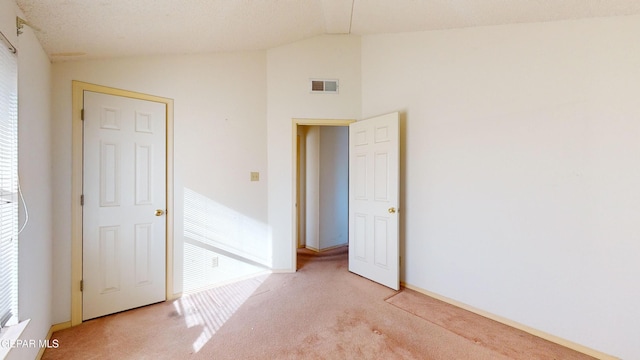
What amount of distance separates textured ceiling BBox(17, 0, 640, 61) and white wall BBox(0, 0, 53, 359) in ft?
0.62

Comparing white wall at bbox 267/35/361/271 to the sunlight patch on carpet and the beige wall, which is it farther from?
the sunlight patch on carpet

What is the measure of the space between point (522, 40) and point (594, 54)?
48 centimetres

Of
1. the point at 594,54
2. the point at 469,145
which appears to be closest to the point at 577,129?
the point at 594,54

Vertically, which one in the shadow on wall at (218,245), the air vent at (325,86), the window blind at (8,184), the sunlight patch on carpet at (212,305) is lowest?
the sunlight patch on carpet at (212,305)

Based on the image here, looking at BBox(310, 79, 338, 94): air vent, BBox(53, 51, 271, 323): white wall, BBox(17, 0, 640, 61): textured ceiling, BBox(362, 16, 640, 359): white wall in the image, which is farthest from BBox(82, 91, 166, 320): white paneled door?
BBox(362, 16, 640, 359): white wall

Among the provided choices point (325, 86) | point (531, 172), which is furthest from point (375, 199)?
point (325, 86)

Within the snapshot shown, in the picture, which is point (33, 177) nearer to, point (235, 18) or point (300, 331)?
point (235, 18)

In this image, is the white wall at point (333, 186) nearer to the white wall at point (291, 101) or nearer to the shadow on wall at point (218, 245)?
the white wall at point (291, 101)

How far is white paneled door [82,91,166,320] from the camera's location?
7.21ft

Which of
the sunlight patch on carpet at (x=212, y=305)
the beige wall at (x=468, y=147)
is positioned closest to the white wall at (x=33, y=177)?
the beige wall at (x=468, y=147)

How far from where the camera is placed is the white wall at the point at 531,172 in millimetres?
1769

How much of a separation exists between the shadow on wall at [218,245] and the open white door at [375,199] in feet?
3.87

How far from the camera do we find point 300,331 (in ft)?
6.78

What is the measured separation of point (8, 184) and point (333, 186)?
3654 mm
